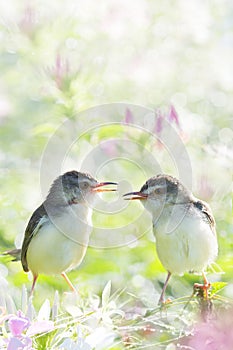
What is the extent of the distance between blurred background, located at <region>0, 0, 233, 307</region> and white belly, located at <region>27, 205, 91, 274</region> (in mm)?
95

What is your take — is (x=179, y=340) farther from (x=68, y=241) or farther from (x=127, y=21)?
(x=127, y=21)

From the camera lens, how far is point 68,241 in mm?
975

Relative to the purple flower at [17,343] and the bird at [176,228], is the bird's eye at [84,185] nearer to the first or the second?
the bird at [176,228]

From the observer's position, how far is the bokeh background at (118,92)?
51.3 inches

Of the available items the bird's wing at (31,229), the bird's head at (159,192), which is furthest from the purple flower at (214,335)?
the bird's wing at (31,229)

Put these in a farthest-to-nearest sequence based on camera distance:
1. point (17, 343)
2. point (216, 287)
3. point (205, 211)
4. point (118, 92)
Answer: point (118, 92)
point (205, 211)
point (216, 287)
point (17, 343)

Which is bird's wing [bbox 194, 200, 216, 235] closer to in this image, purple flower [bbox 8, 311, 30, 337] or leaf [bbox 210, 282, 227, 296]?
leaf [bbox 210, 282, 227, 296]

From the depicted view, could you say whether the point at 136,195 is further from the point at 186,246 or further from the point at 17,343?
the point at 17,343

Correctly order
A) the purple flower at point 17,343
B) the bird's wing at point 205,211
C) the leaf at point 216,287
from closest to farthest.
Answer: the purple flower at point 17,343
the leaf at point 216,287
the bird's wing at point 205,211

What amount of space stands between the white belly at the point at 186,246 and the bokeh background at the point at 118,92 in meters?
0.03

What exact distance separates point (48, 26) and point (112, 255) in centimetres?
62

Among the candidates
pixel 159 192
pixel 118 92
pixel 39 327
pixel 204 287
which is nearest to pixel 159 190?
pixel 159 192

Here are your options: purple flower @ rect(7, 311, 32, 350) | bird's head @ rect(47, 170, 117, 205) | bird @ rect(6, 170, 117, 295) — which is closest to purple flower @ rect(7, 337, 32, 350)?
purple flower @ rect(7, 311, 32, 350)

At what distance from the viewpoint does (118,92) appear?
210cm
